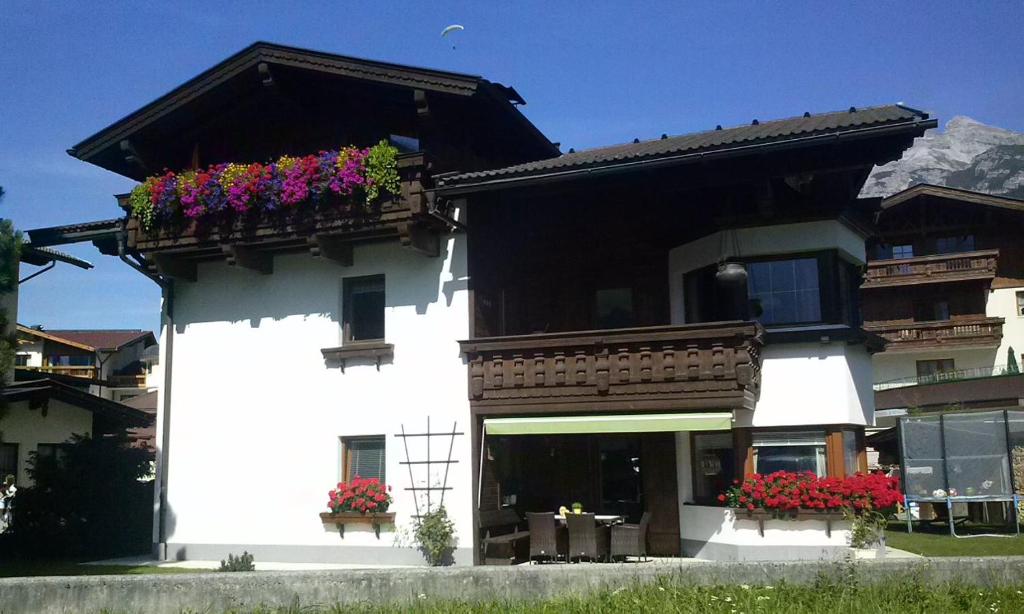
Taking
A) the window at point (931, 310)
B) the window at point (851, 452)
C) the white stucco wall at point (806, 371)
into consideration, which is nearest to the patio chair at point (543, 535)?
the white stucco wall at point (806, 371)

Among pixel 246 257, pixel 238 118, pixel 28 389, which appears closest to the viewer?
pixel 246 257

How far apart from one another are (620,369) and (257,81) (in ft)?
27.8

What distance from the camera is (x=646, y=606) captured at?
26.6 ft

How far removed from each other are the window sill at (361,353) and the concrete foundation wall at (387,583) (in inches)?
317

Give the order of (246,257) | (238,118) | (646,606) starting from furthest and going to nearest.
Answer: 1. (238,118)
2. (246,257)
3. (646,606)

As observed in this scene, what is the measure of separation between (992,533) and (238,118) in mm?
15655

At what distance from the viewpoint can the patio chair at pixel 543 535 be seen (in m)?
15.3

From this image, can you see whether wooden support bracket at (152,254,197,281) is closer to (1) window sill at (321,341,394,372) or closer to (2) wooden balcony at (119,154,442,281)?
(2) wooden balcony at (119,154,442,281)

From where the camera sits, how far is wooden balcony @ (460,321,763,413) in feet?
48.1

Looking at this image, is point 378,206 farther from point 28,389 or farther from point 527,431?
point 28,389

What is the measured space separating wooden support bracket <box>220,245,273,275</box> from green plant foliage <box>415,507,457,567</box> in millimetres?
5416

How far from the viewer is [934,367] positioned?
44.0 meters

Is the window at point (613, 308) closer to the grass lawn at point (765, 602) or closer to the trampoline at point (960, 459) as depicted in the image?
the trampoline at point (960, 459)

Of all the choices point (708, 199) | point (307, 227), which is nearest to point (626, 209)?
point (708, 199)
